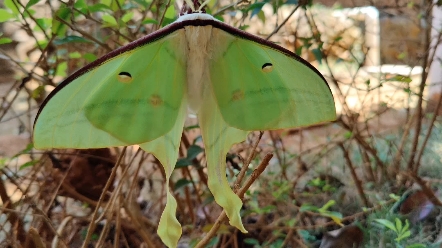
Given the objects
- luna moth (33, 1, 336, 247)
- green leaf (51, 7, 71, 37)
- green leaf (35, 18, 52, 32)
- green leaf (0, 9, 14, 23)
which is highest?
green leaf (0, 9, 14, 23)

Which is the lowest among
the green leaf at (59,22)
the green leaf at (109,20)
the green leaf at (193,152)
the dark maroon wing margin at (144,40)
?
the green leaf at (193,152)

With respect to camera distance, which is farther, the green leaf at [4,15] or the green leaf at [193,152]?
the green leaf at [193,152]

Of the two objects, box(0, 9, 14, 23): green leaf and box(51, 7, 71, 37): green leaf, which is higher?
box(0, 9, 14, 23): green leaf

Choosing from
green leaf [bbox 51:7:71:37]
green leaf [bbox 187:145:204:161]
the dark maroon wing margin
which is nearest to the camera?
the dark maroon wing margin

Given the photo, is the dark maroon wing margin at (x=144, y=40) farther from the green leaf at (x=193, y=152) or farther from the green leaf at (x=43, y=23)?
the green leaf at (x=193, y=152)

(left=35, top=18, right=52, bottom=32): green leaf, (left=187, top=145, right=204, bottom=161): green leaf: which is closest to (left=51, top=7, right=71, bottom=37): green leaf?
(left=35, top=18, right=52, bottom=32): green leaf

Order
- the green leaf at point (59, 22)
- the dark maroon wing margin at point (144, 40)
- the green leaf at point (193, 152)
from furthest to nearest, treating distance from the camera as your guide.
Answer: the green leaf at point (193, 152) → the green leaf at point (59, 22) → the dark maroon wing margin at point (144, 40)

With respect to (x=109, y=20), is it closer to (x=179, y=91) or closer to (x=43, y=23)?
(x=43, y=23)

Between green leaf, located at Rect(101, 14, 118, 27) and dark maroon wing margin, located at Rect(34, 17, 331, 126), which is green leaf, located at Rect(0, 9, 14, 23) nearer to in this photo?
green leaf, located at Rect(101, 14, 118, 27)

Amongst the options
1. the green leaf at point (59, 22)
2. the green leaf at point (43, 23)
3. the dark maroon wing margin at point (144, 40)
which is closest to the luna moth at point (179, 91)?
the dark maroon wing margin at point (144, 40)
